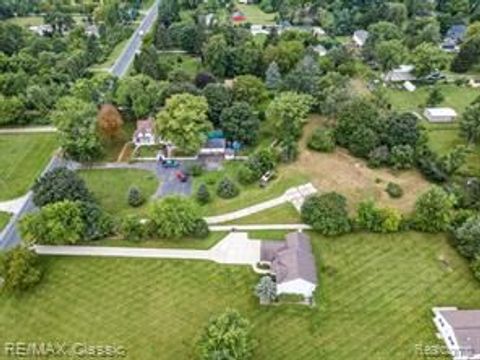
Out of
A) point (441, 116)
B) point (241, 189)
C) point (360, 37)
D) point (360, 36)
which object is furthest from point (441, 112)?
point (241, 189)

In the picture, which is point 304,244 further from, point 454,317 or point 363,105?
point 363,105

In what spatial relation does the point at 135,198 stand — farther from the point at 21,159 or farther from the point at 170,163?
the point at 21,159

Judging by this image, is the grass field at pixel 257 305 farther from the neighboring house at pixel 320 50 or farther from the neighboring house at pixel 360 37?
the neighboring house at pixel 360 37

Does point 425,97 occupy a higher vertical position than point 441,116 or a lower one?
lower

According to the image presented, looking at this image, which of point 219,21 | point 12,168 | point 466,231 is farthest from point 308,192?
point 219,21

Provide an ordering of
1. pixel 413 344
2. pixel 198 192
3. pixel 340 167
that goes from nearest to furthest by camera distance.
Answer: pixel 413 344, pixel 198 192, pixel 340 167

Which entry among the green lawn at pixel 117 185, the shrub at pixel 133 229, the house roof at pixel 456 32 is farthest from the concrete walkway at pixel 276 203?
the house roof at pixel 456 32
